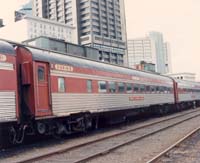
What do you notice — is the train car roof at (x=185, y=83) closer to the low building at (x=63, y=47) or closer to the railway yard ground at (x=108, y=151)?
the low building at (x=63, y=47)

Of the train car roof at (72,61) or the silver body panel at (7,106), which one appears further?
the train car roof at (72,61)

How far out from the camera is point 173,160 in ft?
32.1

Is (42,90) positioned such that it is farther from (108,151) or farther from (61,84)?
(108,151)

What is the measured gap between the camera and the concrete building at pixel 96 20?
494 ft

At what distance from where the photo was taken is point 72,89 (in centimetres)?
1530

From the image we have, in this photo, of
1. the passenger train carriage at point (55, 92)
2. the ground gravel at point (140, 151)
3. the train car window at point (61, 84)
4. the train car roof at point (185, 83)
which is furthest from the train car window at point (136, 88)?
the train car roof at point (185, 83)

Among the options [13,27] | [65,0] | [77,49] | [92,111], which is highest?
[65,0]

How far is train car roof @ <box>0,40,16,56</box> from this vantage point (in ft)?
38.5

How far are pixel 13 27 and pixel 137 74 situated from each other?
401 ft

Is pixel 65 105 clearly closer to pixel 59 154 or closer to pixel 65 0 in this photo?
pixel 59 154

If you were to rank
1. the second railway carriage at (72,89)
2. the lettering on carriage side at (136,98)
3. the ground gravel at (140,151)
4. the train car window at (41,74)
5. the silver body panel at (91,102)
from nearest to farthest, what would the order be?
the ground gravel at (140,151), the second railway carriage at (72,89), the train car window at (41,74), the silver body panel at (91,102), the lettering on carriage side at (136,98)

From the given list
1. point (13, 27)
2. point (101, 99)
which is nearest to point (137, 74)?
point (101, 99)

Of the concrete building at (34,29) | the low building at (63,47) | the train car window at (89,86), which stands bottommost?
the train car window at (89,86)

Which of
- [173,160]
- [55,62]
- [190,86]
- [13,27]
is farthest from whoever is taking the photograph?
[13,27]
